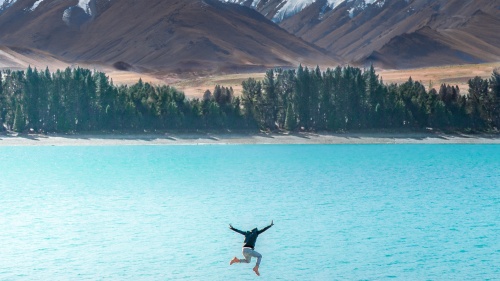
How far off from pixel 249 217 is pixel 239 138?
60.8 metres

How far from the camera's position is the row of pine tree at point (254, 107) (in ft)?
395

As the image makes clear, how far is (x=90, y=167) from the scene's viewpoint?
9088cm

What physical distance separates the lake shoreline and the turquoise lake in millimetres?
13236

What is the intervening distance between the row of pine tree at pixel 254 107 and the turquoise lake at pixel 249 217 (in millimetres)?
20149

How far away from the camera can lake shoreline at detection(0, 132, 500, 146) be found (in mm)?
113438

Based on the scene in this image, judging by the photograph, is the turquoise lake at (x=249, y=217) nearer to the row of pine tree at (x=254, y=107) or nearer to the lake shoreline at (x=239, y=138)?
the lake shoreline at (x=239, y=138)

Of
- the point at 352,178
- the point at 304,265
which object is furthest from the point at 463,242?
the point at 352,178

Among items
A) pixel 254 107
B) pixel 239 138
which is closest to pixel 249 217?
pixel 239 138

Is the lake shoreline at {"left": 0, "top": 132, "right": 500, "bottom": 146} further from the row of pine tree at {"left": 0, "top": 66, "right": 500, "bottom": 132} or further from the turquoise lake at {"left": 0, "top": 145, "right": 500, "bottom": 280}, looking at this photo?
the turquoise lake at {"left": 0, "top": 145, "right": 500, "bottom": 280}

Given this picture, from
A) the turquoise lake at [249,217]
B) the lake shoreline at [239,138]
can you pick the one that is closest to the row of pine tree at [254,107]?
the lake shoreline at [239,138]

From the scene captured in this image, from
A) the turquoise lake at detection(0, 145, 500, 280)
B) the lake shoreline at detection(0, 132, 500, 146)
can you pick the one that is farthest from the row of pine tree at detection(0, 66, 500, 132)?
Result: the turquoise lake at detection(0, 145, 500, 280)

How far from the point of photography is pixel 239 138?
384 feet

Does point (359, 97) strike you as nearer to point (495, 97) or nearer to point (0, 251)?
point (495, 97)

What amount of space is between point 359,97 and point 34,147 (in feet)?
139
